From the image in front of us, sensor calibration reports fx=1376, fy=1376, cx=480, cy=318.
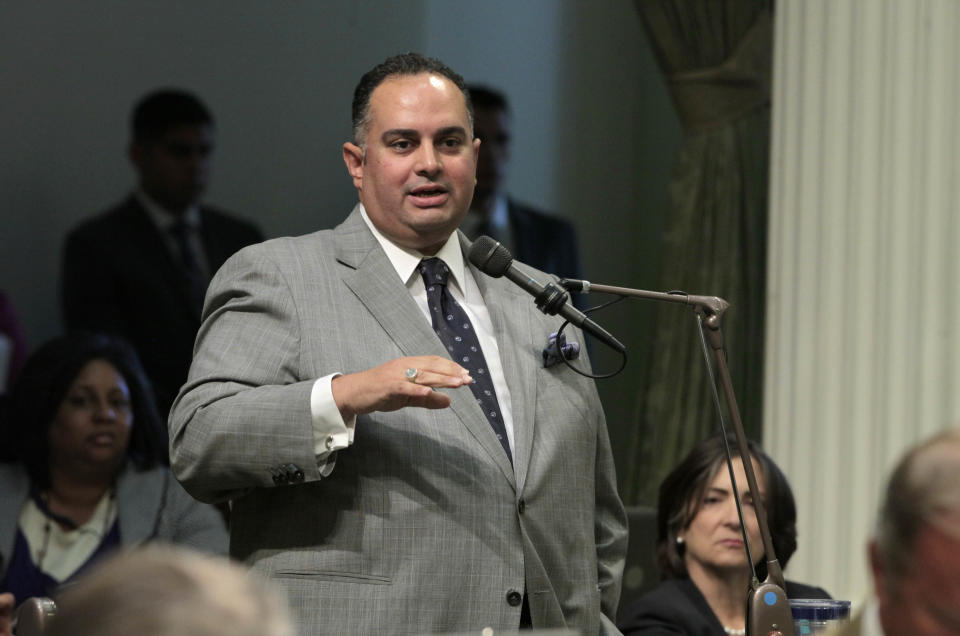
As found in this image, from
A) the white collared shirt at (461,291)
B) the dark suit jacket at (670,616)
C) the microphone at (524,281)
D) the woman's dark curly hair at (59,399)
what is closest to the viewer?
the microphone at (524,281)

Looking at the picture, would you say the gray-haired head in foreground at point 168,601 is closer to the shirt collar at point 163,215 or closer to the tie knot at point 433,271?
the tie knot at point 433,271

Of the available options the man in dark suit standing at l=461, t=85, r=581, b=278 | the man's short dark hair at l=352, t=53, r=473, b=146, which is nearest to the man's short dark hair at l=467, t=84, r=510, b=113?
the man in dark suit standing at l=461, t=85, r=581, b=278

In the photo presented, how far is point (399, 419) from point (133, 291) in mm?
1639

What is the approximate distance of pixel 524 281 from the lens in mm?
1946

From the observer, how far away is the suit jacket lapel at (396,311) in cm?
195

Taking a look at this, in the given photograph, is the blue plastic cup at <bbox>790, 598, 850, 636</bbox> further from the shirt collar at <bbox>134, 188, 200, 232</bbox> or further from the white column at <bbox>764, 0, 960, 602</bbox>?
the shirt collar at <bbox>134, 188, 200, 232</bbox>

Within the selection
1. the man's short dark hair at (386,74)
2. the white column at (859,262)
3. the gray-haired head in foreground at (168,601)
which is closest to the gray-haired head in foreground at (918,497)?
the gray-haired head in foreground at (168,601)

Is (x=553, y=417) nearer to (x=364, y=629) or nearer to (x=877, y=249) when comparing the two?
(x=364, y=629)

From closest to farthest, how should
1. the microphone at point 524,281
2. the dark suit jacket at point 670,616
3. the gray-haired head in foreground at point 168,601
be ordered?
the gray-haired head in foreground at point 168,601, the microphone at point 524,281, the dark suit jacket at point 670,616

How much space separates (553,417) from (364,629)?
44 cm

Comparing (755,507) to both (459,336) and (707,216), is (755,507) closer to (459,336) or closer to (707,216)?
(459,336)

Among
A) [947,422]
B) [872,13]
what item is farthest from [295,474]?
[872,13]

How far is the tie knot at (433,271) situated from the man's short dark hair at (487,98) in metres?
2.16

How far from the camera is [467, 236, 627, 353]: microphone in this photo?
6.36 ft
